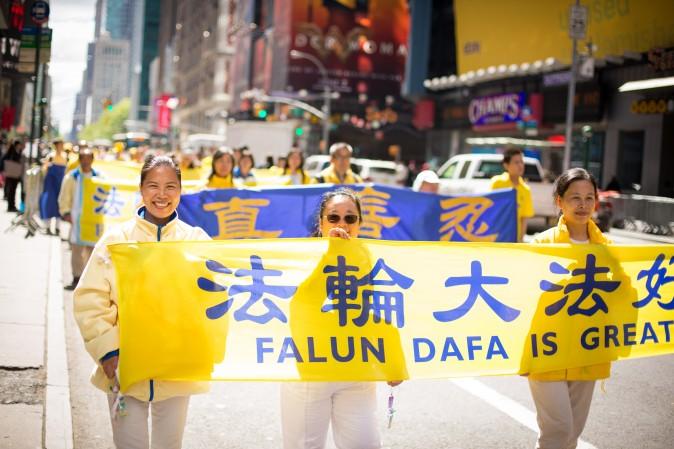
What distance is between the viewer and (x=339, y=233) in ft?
15.0

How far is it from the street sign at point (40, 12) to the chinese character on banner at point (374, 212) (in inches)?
397

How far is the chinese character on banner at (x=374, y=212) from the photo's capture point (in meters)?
11.4

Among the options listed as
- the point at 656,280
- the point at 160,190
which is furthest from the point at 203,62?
the point at 160,190

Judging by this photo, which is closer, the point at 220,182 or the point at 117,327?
the point at 117,327

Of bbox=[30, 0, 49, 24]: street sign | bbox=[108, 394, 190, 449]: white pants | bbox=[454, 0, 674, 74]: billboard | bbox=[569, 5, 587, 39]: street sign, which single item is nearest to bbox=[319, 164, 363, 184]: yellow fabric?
bbox=[108, 394, 190, 449]: white pants

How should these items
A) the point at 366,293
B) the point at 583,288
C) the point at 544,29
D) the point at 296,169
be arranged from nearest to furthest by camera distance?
the point at 366,293 < the point at 583,288 < the point at 296,169 < the point at 544,29

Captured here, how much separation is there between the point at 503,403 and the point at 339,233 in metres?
3.15

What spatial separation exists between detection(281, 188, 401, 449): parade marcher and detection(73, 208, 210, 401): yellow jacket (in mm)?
445

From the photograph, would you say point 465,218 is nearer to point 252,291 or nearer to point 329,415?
point 252,291

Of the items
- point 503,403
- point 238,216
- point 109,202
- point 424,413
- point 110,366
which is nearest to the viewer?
point 110,366

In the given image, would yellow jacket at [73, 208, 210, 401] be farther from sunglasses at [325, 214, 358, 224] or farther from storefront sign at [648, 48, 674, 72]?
storefront sign at [648, 48, 674, 72]

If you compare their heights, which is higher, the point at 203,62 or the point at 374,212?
the point at 203,62

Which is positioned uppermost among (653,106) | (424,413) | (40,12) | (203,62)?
(203,62)

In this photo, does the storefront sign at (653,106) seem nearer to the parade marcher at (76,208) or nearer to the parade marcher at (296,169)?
the parade marcher at (296,169)
